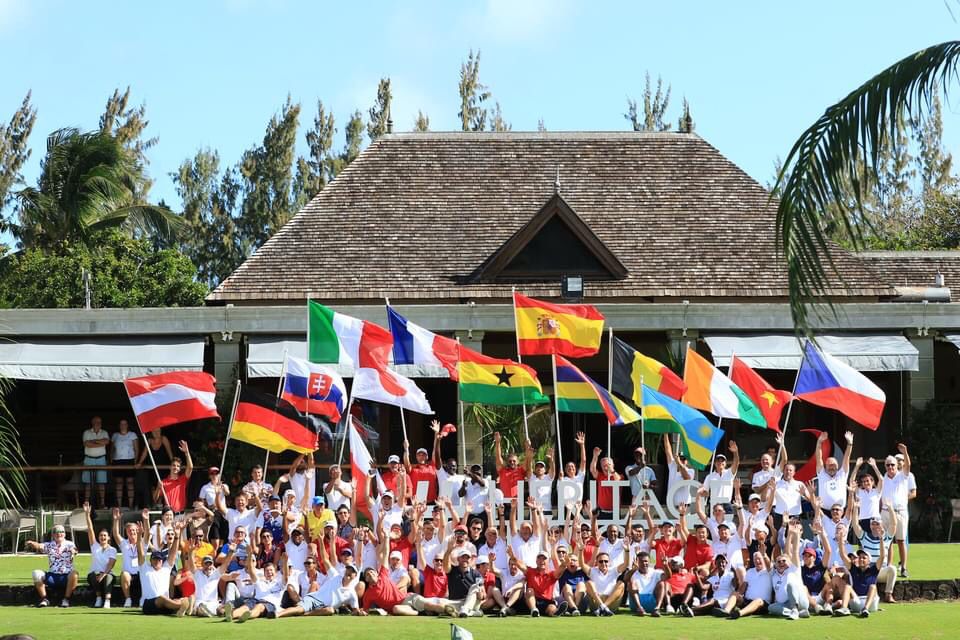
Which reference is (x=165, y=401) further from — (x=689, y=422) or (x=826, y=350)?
(x=826, y=350)

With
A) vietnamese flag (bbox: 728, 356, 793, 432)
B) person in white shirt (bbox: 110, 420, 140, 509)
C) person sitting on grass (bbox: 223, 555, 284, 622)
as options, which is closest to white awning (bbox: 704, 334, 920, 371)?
vietnamese flag (bbox: 728, 356, 793, 432)

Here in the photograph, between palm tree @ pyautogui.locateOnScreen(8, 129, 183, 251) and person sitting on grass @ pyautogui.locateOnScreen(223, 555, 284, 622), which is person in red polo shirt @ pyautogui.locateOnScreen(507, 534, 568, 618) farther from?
palm tree @ pyautogui.locateOnScreen(8, 129, 183, 251)

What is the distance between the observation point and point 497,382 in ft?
66.8

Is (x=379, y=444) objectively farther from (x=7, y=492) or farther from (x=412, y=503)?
(x=7, y=492)

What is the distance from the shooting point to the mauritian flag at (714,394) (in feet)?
66.5

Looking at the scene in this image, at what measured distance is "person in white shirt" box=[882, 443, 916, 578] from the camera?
19188 mm

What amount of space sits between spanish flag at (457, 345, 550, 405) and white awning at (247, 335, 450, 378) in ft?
13.2

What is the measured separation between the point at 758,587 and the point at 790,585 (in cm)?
46

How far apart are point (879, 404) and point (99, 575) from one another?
34.7 feet

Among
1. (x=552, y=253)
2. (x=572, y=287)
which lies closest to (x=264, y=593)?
(x=572, y=287)

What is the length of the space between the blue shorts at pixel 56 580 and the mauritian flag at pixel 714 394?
28.2 feet

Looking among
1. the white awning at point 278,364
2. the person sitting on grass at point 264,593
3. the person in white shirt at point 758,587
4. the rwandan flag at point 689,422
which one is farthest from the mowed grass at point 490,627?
the white awning at point 278,364

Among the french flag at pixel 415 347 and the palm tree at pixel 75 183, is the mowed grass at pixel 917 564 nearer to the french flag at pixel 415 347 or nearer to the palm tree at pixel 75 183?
the french flag at pixel 415 347

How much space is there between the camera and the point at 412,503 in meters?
19.5
